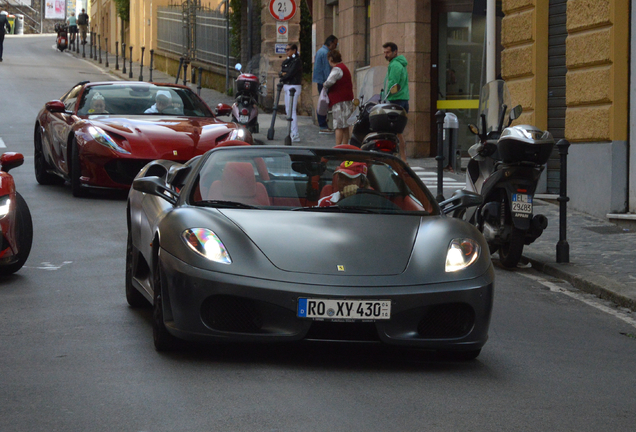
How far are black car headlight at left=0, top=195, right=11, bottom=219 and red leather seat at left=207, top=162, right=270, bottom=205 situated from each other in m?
2.34

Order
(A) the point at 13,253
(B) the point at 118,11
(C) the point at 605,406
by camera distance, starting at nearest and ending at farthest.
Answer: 1. (C) the point at 605,406
2. (A) the point at 13,253
3. (B) the point at 118,11

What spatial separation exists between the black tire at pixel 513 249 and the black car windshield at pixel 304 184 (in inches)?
106

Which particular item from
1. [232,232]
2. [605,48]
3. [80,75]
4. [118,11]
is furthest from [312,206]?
[118,11]

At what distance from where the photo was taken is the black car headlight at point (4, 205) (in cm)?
800

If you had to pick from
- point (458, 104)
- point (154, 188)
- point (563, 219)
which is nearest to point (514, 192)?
point (563, 219)

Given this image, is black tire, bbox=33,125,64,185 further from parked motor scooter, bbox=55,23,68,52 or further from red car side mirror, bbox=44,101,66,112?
parked motor scooter, bbox=55,23,68,52

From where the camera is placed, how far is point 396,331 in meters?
5.39

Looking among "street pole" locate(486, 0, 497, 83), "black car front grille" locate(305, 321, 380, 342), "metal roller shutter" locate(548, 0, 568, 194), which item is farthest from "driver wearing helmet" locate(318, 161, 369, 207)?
"street pole" locate(486, 0, 497, 83)

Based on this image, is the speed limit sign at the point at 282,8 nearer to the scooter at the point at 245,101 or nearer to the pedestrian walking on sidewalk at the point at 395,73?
the scooter at the point at 245,101

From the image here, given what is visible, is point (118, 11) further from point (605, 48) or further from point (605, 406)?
point (605, 406)

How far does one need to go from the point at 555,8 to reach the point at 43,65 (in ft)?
111

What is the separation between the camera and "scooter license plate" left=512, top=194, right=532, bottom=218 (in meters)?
9.11

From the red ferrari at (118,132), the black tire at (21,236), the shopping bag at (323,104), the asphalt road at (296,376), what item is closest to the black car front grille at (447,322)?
the asphalt road at (296,376)

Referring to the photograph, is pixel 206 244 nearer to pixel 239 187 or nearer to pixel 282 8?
pixel 239 187
